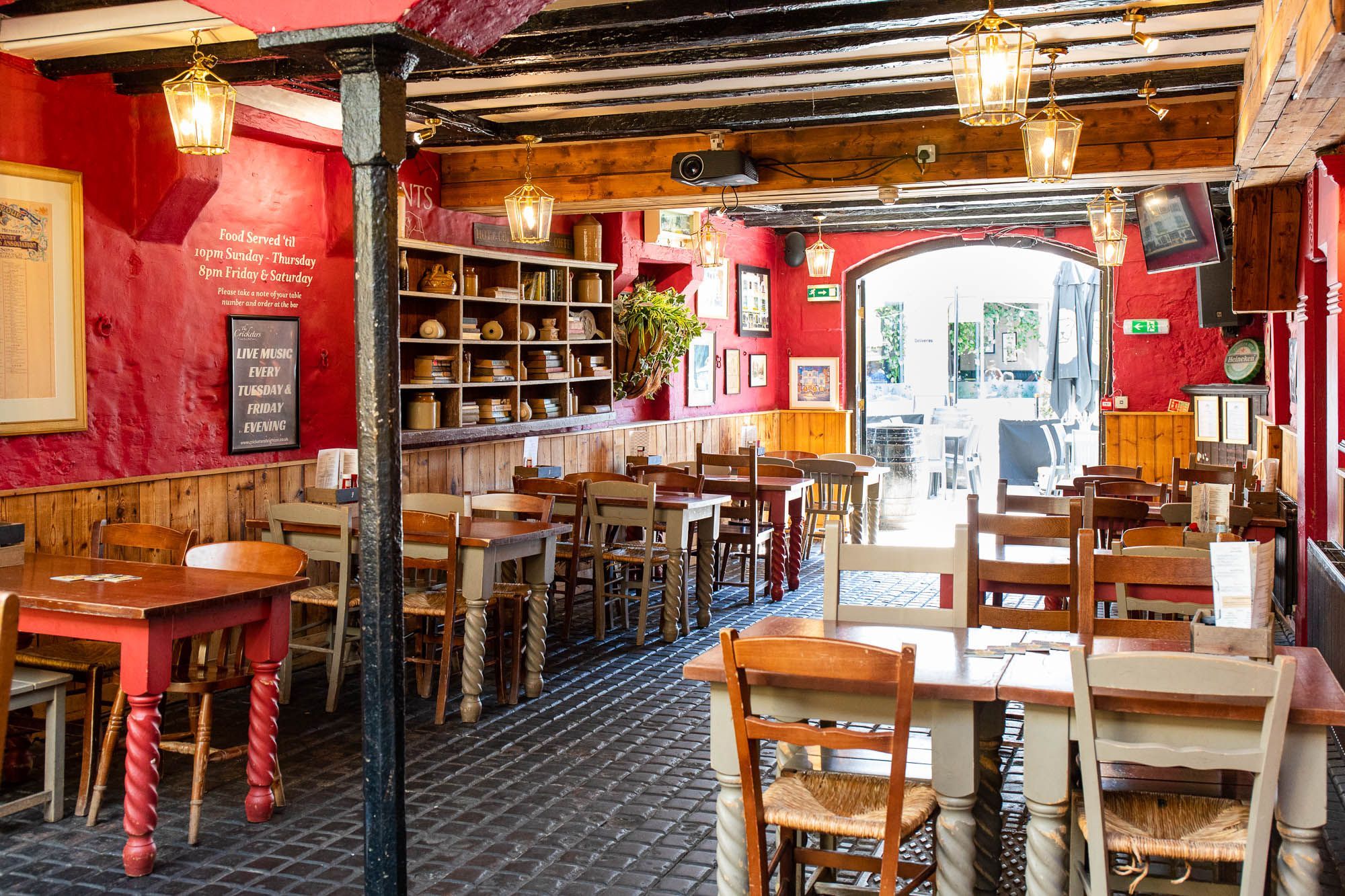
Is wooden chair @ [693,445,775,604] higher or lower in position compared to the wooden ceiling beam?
lower

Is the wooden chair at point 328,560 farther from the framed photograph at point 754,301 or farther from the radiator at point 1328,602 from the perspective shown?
the framed photograph at point 754,301

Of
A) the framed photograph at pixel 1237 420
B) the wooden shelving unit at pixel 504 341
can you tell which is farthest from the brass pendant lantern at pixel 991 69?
the framed photograph at pixel 1237 420

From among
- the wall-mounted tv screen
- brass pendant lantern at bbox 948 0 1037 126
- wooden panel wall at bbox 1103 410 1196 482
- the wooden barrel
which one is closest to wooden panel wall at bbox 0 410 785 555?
the wooden barrel

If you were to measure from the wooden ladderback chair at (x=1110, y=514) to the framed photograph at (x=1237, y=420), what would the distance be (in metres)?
4.62

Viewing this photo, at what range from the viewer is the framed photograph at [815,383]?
13641 millimetres

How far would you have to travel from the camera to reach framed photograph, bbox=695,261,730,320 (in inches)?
473

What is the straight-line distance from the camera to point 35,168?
5.53 metres

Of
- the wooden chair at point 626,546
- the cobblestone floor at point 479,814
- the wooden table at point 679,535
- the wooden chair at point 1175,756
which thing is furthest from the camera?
the wooden table at point 679,535

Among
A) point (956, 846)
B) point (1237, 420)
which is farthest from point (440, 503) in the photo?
point (1237, 420)

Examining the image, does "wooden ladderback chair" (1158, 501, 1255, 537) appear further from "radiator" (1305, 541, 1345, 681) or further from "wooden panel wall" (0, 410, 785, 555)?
"wooden panel wall" (0, 410, 785, 555)

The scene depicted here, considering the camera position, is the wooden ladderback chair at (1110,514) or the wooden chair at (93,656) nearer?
the wooden chair at (93,656)

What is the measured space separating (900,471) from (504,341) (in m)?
5.09

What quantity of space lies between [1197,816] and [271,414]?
5.51m

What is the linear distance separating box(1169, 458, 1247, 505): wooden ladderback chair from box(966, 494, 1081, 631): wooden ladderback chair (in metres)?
2.06
